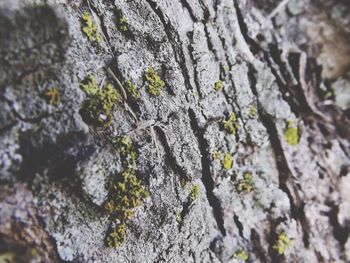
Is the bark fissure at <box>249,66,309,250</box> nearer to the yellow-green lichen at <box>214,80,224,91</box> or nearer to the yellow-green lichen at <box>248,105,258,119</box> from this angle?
the yellow-green lichen at <box>248,105,258,119</box>

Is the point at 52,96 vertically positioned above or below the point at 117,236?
above

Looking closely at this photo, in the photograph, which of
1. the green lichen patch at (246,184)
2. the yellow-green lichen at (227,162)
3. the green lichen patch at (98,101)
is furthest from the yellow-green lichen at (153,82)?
the green lichen patch at (246,184)

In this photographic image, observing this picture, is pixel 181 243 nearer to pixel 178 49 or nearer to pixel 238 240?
pixel 238 240

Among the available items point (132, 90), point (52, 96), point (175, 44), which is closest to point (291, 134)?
point (175, 44)

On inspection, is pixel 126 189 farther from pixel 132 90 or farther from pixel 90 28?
pixel 90 28

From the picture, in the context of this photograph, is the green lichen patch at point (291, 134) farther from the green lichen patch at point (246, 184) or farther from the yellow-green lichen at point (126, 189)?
the yellow-green lichen at point (126, 189)

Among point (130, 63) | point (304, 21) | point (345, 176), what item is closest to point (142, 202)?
point (130, 63)
